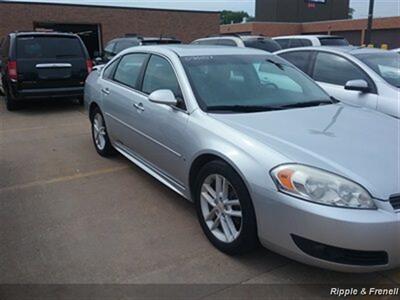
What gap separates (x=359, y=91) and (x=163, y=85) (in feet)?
9.05

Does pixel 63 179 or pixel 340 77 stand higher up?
pixel 340 77

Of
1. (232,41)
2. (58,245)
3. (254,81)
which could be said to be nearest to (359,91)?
(254,81)

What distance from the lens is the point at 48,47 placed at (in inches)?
365

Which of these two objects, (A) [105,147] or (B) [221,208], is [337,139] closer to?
(B) [221,208]

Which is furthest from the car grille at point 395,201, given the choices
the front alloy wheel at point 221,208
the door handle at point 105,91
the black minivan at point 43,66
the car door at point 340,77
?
the black minivan at point 43,66

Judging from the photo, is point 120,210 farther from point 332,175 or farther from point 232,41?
point 232,41

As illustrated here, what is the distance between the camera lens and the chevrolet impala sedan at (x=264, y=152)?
264 cm

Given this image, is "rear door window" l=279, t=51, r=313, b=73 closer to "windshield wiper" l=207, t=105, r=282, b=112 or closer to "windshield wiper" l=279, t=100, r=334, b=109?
"windshield wiper" l=279, t=100, r=334, b=109

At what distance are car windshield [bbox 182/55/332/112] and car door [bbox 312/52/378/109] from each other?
4.88ft

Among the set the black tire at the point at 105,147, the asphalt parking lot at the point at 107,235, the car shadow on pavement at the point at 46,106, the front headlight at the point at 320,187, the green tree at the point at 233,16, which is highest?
the green tree at the point at 233,16

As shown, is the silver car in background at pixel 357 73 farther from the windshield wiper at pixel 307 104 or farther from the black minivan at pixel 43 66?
the black minivan at pixel 43 66

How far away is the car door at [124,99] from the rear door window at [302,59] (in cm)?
284

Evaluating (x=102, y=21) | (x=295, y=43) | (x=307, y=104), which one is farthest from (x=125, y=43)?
(x=102, y=21)

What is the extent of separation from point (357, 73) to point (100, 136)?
358 cm
